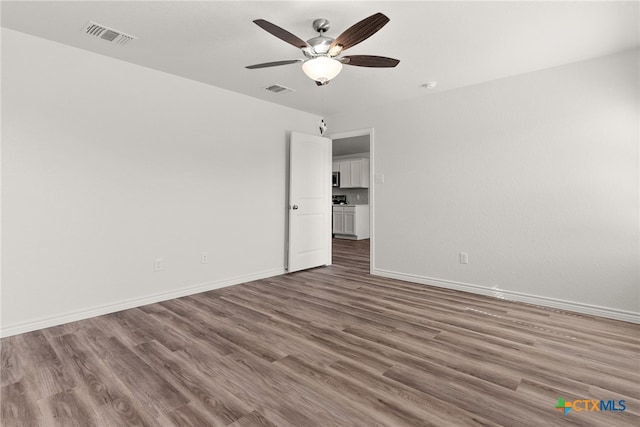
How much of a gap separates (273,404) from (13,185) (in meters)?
2.68

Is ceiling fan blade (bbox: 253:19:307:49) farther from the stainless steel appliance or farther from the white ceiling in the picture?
the stainless steel appliance

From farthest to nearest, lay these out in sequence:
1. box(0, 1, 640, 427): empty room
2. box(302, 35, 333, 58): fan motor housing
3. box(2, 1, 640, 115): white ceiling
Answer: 1. box(302, 35, 333, 58): fan motor housing
2. box(2, 1, 640, 115): white ceiling
3. box(0, 1, 640, 427): empty room

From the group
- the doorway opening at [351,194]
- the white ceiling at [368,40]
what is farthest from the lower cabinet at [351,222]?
the white ceiling at [368,40]

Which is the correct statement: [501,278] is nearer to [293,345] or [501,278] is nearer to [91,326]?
[293,345]

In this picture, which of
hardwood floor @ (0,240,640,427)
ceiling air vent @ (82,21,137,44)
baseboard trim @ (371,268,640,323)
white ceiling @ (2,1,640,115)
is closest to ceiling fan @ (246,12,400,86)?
white ceiling @ (2,1,640,115)

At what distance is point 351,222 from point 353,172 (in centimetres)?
141

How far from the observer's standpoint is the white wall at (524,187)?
115 inches

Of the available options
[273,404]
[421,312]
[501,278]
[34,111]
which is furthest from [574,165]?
[34,111]

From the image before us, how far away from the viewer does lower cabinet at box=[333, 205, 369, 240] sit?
8.35 meters

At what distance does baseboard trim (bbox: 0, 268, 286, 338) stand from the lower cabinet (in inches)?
171

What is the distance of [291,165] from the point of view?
4609 mm

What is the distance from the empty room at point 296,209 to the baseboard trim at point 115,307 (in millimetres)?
22

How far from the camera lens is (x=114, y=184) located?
3.08 m

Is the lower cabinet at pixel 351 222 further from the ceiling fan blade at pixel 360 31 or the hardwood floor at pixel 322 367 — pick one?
the ceiling fan blade at pixel 360 31
